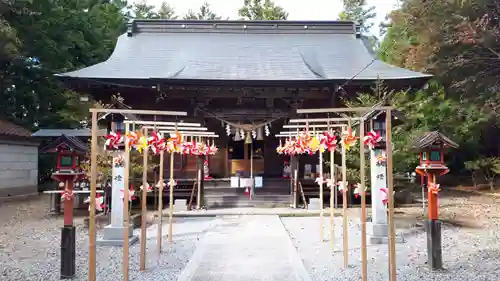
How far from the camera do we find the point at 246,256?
6934 mm

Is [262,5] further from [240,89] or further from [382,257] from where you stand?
[382,257]

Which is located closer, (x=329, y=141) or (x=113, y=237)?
(x=329, y=141)

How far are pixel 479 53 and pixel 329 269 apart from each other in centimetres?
1400

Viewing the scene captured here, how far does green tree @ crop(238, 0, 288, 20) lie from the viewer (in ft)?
125

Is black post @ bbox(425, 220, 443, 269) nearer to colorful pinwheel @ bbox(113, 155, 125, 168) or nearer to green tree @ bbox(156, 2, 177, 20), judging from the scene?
colorful pinwheel @ bbox(113, 155, 125, 168)

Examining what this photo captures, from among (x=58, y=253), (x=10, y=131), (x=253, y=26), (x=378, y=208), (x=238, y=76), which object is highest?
(x=253, y=26)

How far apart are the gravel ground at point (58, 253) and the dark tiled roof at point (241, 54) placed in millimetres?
4501

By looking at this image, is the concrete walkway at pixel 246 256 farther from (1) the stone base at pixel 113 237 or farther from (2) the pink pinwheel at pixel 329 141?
(2) the pink pinwheel at pixel 329 141

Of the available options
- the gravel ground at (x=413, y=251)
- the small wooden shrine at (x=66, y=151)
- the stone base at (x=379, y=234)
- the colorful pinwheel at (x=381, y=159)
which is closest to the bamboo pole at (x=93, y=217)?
the small wooden shrine at (x=66, y=151)

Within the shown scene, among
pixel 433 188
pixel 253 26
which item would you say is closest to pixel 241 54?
pixel 253 26

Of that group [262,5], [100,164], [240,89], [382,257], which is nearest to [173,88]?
[240,89]

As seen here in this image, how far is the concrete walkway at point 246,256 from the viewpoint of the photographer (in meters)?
5.75

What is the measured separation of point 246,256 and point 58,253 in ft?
11.4

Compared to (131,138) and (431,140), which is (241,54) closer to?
(431,140)
